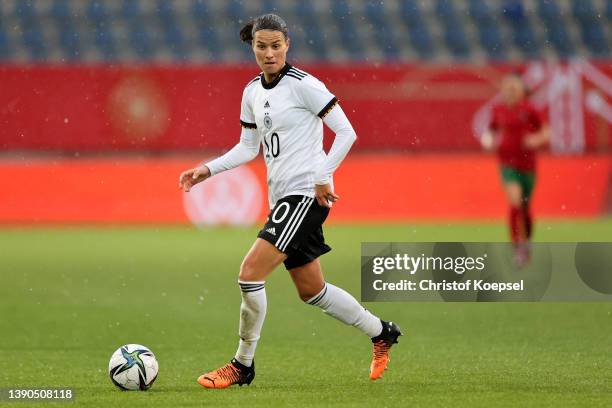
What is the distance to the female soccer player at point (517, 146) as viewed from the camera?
13.7 metres

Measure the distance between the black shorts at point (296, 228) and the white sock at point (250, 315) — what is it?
26cm

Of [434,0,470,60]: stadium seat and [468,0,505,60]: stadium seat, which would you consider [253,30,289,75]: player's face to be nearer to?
[434,0,470,60]: stadium seat

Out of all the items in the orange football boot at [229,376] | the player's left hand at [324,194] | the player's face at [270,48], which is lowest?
the orange football boot at [229,376]

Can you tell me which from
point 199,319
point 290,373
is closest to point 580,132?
point 199,319

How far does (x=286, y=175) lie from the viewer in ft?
22.2

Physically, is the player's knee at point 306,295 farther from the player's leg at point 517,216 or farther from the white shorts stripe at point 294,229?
the player's leg at point 517,216

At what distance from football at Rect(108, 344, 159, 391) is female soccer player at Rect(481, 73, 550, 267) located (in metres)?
7.38

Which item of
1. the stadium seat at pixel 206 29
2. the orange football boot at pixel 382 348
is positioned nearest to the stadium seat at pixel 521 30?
the stadium seat at pixel 206 29

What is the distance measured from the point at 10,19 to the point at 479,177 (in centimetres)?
893

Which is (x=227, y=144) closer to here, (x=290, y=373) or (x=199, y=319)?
(x=199, y=319)

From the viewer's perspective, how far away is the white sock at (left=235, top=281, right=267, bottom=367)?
6.72 meters

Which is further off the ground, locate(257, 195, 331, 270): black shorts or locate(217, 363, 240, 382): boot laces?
locate(257, 195, 331, 270): black shorts

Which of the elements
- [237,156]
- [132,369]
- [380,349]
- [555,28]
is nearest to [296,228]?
[237,156]

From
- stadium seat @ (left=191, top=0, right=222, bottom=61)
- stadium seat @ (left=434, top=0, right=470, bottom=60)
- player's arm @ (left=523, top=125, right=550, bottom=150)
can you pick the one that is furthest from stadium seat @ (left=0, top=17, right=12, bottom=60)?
player's arm @ (left=523, top=125, right=550, bottom=150)
